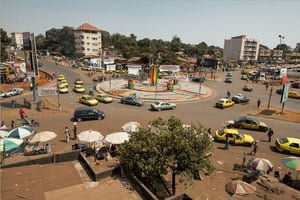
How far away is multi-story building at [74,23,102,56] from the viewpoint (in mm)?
97250

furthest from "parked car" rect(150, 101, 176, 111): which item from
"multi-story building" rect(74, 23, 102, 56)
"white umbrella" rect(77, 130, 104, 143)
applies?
"multi-story building" rect(74, 23, 102, 56)

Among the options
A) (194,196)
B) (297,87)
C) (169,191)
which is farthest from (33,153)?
(297,87)

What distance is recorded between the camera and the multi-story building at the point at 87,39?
9725 centimetres

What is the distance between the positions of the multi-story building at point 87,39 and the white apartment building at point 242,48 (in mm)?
76640

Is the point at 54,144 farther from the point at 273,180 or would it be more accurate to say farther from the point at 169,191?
the point at 273,180

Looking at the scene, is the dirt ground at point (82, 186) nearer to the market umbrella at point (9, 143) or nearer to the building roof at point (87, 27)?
the market umbrella at point (9, 143)

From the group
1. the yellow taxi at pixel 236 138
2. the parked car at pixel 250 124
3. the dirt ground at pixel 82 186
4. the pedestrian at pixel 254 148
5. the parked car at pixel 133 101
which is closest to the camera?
the dirt ground at pixel 82 186

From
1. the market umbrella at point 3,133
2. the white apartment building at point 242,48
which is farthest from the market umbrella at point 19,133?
the white apartment building at point 242,48

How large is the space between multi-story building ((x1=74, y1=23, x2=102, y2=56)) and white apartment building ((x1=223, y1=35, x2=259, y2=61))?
Result: 3017 inches

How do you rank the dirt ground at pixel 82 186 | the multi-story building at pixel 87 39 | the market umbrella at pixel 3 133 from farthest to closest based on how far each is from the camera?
the multi-story building at pixel 87 39 < the market umbrella at pixel 3 133 < the dirt ground at pixel 82 186

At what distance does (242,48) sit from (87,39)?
8370 cm

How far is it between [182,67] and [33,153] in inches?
2876

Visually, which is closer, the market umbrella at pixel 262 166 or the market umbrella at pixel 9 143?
the market umbrella at pixel 262 166

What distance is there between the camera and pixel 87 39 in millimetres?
98688
